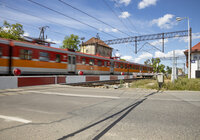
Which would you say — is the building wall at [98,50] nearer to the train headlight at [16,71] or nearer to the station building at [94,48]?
the station building at [94,48]

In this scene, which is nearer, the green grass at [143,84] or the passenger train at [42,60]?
the passenger train at [42,60]

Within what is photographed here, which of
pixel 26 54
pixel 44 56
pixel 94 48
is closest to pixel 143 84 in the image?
pixel 44 56

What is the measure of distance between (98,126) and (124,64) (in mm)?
20766

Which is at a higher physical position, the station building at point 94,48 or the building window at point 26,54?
the station building at point 94,48

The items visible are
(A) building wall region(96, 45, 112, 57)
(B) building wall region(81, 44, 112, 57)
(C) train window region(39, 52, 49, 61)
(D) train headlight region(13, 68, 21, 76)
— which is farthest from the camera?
(A) building wall region(96, 45, 112, 57)

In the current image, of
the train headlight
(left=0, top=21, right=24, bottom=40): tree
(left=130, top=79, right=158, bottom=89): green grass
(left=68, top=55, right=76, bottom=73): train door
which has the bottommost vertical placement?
(left=130, top=79, right=158, bottom=89): green grass

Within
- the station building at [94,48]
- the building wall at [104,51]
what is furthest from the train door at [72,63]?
the building wall at [104,51]

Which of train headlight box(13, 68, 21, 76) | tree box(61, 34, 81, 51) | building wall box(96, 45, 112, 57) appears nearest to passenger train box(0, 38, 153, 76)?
train headlight box(13, 68, 21, 76)

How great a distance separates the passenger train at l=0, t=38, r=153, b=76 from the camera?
913cm

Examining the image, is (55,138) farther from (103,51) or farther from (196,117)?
(103,51)

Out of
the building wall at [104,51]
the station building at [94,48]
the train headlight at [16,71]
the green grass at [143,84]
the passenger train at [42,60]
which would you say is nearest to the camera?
the train headlight at [16,71]

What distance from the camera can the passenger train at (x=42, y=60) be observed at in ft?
30.0

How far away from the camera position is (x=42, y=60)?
11023 mm

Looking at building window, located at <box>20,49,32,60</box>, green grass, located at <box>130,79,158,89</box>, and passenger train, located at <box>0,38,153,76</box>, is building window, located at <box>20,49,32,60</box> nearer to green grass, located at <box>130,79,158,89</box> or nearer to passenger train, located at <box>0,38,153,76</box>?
passenger train, located at <box>0,38,153,76</box>
